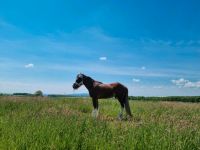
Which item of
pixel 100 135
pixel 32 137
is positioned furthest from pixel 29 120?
pixel 100 135

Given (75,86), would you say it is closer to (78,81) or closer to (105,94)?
(78,81)

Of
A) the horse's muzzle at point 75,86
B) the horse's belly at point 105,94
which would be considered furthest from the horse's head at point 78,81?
the horse's belly at point 105,94

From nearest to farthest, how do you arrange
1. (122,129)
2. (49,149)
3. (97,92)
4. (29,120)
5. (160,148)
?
1. (160,148)
2. (49,149)
3. (122,129)
4. (29,120)
5. (97,92)

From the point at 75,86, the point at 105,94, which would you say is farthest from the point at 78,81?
the point at 105,94

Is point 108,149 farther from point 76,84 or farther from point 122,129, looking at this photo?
point 76,84

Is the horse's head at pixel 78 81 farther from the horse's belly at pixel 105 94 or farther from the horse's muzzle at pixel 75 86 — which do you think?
the horse's belly at pixel 105 94

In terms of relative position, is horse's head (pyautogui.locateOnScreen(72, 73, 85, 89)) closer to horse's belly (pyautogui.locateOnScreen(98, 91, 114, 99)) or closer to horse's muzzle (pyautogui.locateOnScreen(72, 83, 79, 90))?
horse's muzzle (pyautogui.locateOnScreen(72, 83, 79, 90))

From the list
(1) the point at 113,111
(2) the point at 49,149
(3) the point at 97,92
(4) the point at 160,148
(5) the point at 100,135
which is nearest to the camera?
(4) the point at 160,148

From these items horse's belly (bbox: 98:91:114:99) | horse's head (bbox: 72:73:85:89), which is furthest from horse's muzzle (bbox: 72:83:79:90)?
horse's belly (bbox: 98:91:114:99)

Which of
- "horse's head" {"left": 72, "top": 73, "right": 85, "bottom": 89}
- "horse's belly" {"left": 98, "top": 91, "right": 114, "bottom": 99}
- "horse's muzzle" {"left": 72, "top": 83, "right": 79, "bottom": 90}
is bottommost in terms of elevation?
"horse's belly" {"left": 98, "top": 91, "right": 114, "bottom": 99}

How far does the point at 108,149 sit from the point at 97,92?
9.04m

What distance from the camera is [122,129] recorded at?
23.2 feet

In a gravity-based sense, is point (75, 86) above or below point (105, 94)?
above

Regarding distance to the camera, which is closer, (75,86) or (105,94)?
(75,86)
